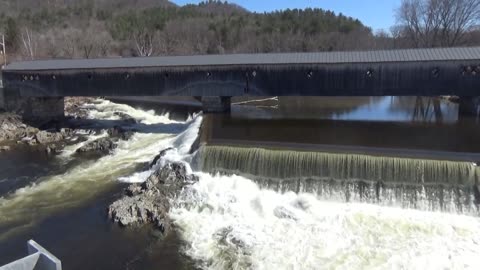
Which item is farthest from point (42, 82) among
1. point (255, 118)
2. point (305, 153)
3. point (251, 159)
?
point (305, 153)

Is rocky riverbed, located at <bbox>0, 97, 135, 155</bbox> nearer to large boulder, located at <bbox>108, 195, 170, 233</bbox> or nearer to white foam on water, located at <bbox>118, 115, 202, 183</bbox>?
white foam on water, located at <bbox>118, 115, 202, 183</bbox>

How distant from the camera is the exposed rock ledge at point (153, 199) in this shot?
38.1 feet

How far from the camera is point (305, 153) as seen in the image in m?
13.4

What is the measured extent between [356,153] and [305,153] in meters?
1.69

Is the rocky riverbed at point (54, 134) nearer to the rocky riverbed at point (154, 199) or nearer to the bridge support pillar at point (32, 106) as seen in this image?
the bridge support pillar at point (32, 106)

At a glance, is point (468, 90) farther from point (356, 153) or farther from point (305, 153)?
point (305, 153)

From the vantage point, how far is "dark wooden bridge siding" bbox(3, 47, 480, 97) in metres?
17.8

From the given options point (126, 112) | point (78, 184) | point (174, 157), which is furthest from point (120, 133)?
point (174, 157)

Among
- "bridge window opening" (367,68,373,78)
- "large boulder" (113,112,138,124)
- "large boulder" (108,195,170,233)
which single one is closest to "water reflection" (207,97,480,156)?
"bridge window opening" (367,68,373,78)

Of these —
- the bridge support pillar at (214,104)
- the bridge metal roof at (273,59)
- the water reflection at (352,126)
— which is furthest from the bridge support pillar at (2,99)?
the water reflection at (352,126)

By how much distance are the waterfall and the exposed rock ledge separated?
138 centimetres

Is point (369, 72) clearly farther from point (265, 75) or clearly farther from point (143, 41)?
point (143, 41)

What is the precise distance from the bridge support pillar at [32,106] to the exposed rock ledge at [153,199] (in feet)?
47.2

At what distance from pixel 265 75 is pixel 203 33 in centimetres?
4635
